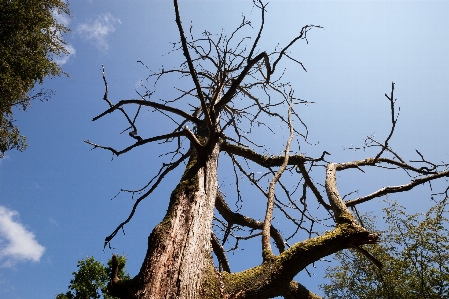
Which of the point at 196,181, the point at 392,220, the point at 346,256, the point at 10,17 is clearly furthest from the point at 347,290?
the point at 10,17

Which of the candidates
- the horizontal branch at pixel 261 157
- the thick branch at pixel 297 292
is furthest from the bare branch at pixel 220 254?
the thick branch at pixel 297 292

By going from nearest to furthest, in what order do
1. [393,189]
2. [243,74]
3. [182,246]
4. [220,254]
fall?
[182,246], [243,74], [393,189], [220,254]

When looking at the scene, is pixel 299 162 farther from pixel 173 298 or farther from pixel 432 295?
pixel 432 295

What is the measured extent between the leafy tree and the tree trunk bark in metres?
7.03

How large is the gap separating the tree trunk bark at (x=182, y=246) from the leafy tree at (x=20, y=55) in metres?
7.03

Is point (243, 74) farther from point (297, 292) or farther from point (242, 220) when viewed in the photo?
point (242, 220)

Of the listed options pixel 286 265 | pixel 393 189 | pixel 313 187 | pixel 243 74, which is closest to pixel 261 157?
pixel 313 187

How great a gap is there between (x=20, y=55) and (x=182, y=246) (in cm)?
850

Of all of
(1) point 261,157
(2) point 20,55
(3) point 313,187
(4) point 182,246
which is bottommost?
(4) point 182,246

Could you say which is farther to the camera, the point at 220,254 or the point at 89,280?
the point at 89,280

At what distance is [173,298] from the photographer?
1420 millimetres

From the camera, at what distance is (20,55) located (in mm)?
7777

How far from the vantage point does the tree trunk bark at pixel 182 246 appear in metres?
1.49

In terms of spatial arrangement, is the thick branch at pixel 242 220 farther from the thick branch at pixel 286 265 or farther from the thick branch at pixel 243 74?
the thick branch at pixel 286 265
